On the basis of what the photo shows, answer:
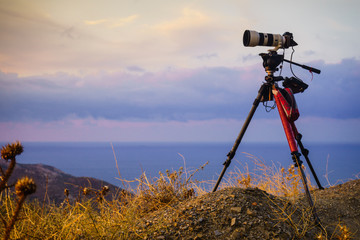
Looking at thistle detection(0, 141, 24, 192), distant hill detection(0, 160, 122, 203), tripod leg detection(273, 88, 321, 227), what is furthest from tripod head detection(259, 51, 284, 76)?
distant hill detection(0, 160, 122, 203)

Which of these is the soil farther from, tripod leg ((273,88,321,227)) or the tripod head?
the tripod head

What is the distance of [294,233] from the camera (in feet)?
14.3

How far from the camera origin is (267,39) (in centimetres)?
540

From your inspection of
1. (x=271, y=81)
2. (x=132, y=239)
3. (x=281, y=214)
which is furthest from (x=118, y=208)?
(x=271, y=81)

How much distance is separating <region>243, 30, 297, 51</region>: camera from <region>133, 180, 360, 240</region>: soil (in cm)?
256

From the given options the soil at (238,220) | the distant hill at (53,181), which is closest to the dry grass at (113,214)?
the soil at (238,220)

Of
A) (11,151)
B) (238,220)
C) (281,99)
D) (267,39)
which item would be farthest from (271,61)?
(11,151)

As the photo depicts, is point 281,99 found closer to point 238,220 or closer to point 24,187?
point 238,220

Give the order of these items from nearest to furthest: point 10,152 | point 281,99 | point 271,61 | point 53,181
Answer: point 10,152
point 281,99
point 271,61
point 53,181

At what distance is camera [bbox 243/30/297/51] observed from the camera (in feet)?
17.4

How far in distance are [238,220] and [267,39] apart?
3127 mm

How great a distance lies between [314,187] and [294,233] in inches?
136

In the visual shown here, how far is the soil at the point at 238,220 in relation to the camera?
13.4 ft

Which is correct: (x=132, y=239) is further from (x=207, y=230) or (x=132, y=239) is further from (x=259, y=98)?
(x=259, y=98)
